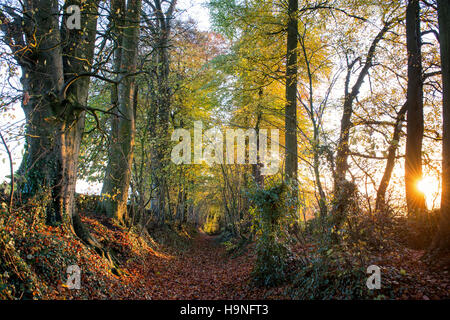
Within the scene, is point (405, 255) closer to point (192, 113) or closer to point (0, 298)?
point (0, 298)

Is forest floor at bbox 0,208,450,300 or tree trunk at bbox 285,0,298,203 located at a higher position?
tree trunk at bbox 285,0,298,203

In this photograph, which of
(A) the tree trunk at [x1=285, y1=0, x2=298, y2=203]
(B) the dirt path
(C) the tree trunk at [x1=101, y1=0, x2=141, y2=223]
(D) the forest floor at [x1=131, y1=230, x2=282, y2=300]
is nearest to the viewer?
(D) the forest floor at [x1=131, y1=230, x2=282, y2=300]

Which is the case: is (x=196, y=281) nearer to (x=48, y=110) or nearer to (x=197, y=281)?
(x=197, y=281)

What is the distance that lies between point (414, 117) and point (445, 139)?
77.6 inches

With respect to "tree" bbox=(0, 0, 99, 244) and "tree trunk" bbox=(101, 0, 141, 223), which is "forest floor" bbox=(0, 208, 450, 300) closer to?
"tree trunk" bbox=(101, 0, 141, 223)

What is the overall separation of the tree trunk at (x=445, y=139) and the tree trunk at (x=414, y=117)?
174 centimetres

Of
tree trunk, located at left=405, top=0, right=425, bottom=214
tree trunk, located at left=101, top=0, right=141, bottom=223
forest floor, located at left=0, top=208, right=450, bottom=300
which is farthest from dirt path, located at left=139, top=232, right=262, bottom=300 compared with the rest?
tree trunk, located at left=405, top=0, right=425, bottom=214

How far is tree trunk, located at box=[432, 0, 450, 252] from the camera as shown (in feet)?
14.2

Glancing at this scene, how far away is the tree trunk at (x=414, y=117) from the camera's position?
623 cm

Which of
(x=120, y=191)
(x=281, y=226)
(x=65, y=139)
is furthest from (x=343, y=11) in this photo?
(x=120, y=191)

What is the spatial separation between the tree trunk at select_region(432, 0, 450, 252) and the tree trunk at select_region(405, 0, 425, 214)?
1.74m

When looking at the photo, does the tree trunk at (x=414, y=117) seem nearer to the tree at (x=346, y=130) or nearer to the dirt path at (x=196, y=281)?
the tree at (x=346, y=130)

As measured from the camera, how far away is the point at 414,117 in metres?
6.32

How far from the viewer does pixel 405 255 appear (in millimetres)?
4883
